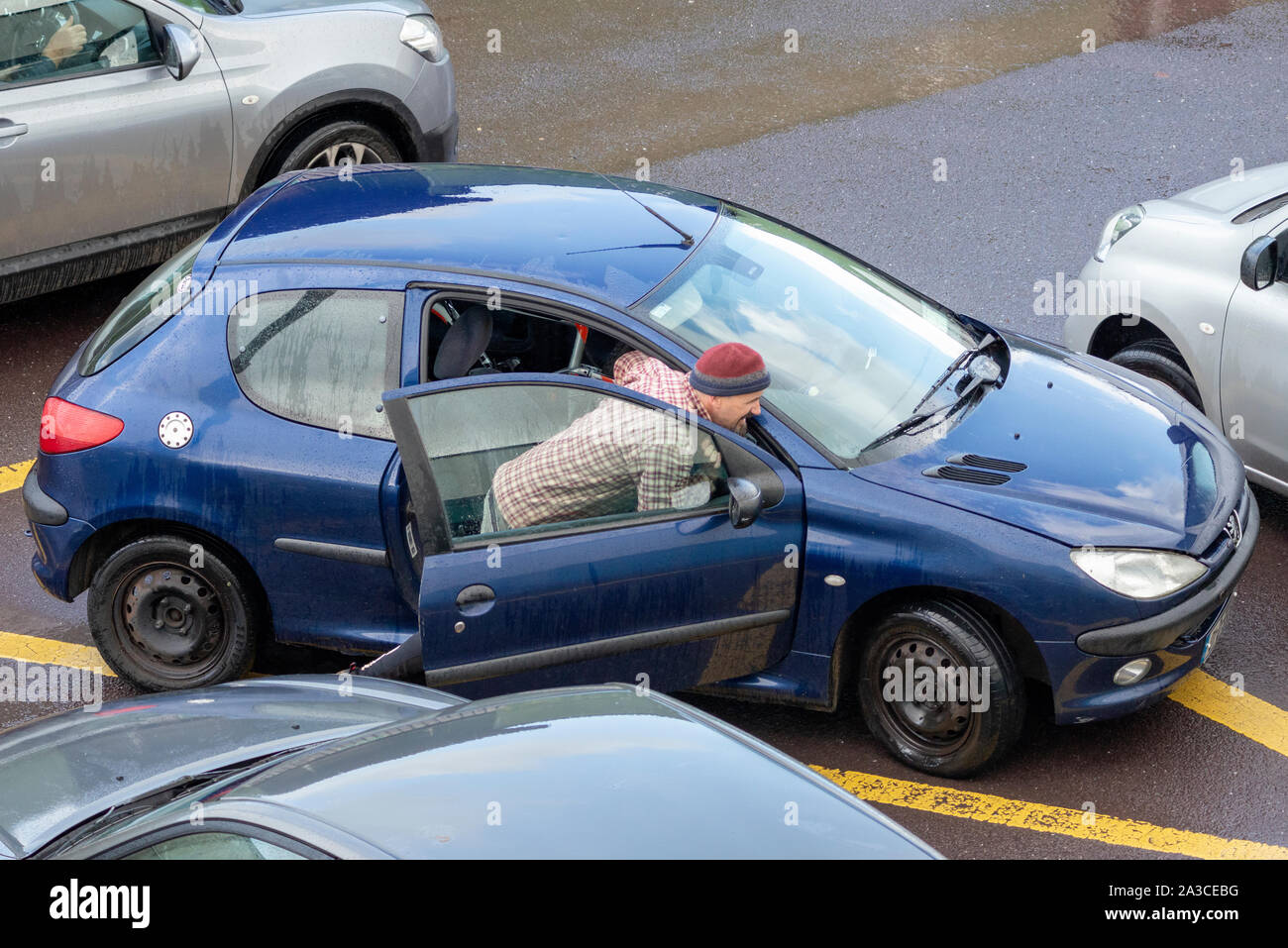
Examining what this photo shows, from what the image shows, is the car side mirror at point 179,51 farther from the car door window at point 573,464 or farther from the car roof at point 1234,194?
the car roof at point 1234,194

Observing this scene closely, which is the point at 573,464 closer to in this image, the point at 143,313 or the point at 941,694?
the point at 941,694

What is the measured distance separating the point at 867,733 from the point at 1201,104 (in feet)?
22.5

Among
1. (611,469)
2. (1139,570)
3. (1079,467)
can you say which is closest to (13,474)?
(611,469)

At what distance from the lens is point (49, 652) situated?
5.62 meters

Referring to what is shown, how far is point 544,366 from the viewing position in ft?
17.6

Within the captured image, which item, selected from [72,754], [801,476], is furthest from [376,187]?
[72,754]

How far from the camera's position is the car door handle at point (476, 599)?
4504 millimetres

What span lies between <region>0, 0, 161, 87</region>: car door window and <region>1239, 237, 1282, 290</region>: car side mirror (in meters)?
5.22

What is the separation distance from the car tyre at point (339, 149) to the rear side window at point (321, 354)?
279 cm

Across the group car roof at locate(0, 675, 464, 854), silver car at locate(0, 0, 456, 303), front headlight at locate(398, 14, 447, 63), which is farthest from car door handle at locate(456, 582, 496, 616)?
front headlight at locate(398, 14, 447, 63)

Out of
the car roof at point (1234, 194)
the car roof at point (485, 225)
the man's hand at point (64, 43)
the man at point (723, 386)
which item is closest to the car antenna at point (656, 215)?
the car roof at point (485, 225)

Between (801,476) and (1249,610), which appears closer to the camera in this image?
(801,476)

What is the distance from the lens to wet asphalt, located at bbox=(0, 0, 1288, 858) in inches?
199
